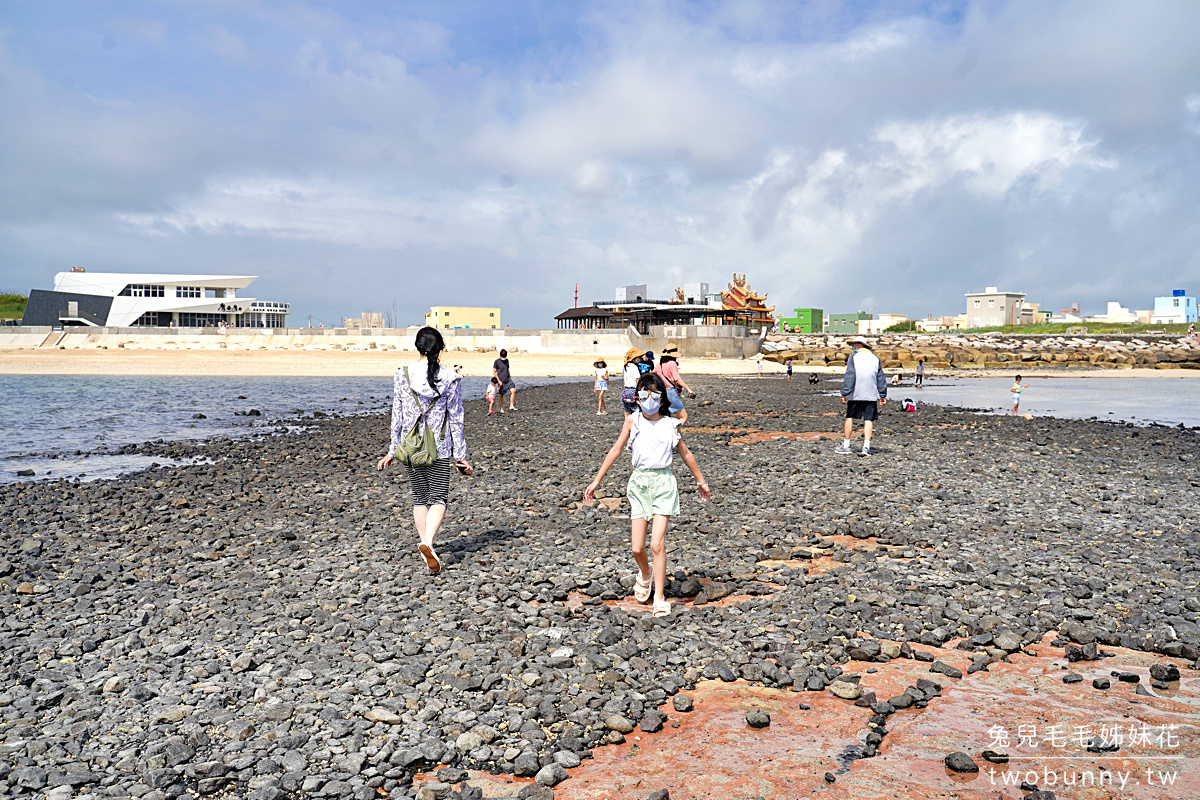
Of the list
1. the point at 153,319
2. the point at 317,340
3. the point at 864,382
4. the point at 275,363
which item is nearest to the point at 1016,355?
the point at 864,382

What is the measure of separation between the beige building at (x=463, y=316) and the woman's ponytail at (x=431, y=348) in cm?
16256

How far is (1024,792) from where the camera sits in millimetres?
4168

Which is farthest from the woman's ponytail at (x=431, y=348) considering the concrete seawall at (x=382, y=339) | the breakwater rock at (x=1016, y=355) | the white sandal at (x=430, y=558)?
the concrete seawall at (x=382, y=339)

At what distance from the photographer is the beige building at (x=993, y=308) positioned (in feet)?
591

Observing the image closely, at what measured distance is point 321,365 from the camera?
2768 inches

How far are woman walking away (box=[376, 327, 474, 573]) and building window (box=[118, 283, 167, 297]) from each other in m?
127

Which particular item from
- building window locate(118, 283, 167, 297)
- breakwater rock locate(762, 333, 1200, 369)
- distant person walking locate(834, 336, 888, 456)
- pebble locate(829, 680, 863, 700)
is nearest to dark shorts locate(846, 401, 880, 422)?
distant person walking locate(834, 336, 888, 456)

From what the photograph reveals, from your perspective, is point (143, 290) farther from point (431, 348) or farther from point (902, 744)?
point (902, 744)

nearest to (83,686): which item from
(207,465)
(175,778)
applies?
(175,778)

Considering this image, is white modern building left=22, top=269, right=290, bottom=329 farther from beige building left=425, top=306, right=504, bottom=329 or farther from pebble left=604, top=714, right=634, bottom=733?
pebble left=604, top=714, right=634, bottom=733

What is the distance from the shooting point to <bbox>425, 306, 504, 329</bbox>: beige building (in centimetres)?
16975

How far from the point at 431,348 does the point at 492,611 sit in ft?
8.91

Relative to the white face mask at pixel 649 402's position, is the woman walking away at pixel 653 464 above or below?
below

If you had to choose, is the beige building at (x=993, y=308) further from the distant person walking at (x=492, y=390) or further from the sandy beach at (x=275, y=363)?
the distant person walking at (x=492, y=390)
